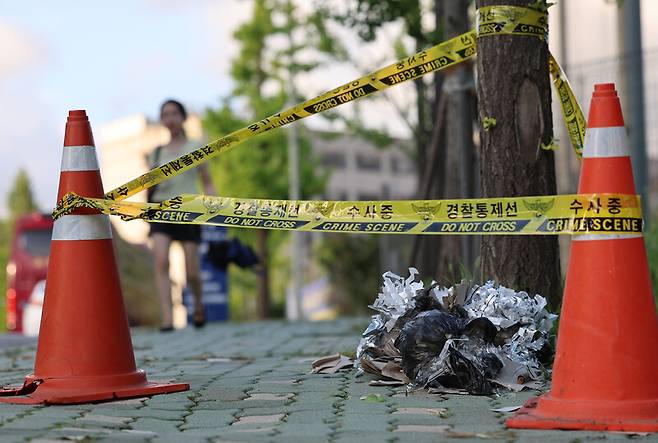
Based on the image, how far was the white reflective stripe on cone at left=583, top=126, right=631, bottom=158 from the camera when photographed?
4332mm

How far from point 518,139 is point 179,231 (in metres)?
4.70

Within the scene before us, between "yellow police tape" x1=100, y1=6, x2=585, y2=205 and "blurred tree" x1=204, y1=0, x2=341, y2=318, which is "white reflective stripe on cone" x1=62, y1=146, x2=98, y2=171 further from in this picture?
"blurred tree" x1=204, y1=0, x2=341, y2=318

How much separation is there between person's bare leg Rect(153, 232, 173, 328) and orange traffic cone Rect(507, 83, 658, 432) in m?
6.00

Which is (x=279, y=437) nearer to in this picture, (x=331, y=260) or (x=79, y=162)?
(x=79, y=162)

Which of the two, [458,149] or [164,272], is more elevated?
[458,149]

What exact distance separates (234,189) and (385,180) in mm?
43370

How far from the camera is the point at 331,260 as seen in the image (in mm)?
26609

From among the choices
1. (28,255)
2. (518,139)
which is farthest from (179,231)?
(28,255)

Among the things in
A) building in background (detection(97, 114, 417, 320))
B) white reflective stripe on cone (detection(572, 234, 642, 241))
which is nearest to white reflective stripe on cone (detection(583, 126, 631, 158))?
white reflective stripe on cone (detection(572, 234, 642, 241))

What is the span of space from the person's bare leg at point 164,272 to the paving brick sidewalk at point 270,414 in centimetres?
336

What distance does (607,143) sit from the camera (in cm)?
435

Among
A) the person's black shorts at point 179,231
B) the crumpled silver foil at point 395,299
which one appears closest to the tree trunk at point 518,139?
the crumpled silver foil at point 395,299

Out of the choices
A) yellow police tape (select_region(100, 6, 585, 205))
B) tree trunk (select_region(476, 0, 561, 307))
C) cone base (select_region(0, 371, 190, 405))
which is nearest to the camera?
cone base (select_region(0, 371, 190, 405))

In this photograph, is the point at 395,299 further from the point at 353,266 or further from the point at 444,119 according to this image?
the point at 353,266
